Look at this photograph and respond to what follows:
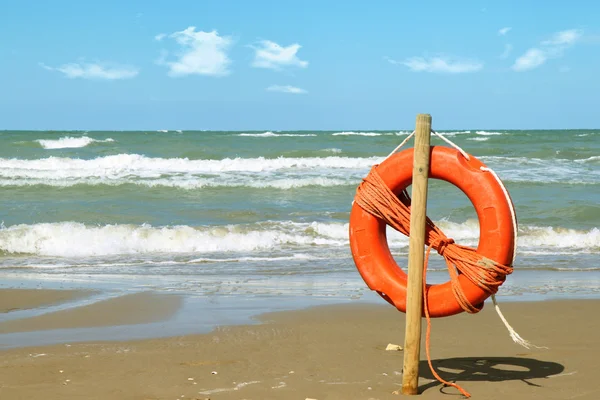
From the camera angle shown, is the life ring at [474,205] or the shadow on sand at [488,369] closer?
the life ring at [474,205]

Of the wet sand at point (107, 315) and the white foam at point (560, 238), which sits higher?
the white foam at point (560, 238)

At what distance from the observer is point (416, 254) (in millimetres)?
3945

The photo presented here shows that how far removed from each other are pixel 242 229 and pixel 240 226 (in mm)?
258

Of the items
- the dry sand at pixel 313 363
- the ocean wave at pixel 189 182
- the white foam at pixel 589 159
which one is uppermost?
the white foam at pixel 589 159

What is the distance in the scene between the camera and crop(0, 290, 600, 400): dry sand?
4.05m

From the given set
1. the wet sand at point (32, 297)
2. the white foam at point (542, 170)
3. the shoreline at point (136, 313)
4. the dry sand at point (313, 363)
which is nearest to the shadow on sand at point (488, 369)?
the dry sand at point (313, 363)

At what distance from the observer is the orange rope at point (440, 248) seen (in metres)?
4.01

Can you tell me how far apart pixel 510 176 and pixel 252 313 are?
1502 cm

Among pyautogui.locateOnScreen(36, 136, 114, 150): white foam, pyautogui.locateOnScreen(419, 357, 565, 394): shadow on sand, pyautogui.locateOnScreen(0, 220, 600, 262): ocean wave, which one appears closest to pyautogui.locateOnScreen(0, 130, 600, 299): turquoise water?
pyautogui.locateOnScreen(0, 220, 600, 262): ocean wave

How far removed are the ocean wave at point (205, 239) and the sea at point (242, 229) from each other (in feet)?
0.09

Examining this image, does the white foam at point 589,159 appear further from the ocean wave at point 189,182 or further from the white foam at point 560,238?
the white foam at point 560,238

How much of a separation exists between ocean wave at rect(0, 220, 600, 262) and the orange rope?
5.90 m

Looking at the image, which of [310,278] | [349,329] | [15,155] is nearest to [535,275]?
[310,278]

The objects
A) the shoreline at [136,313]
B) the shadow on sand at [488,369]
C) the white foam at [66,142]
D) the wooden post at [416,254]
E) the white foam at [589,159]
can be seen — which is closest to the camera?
the wooden post at [416,254]
